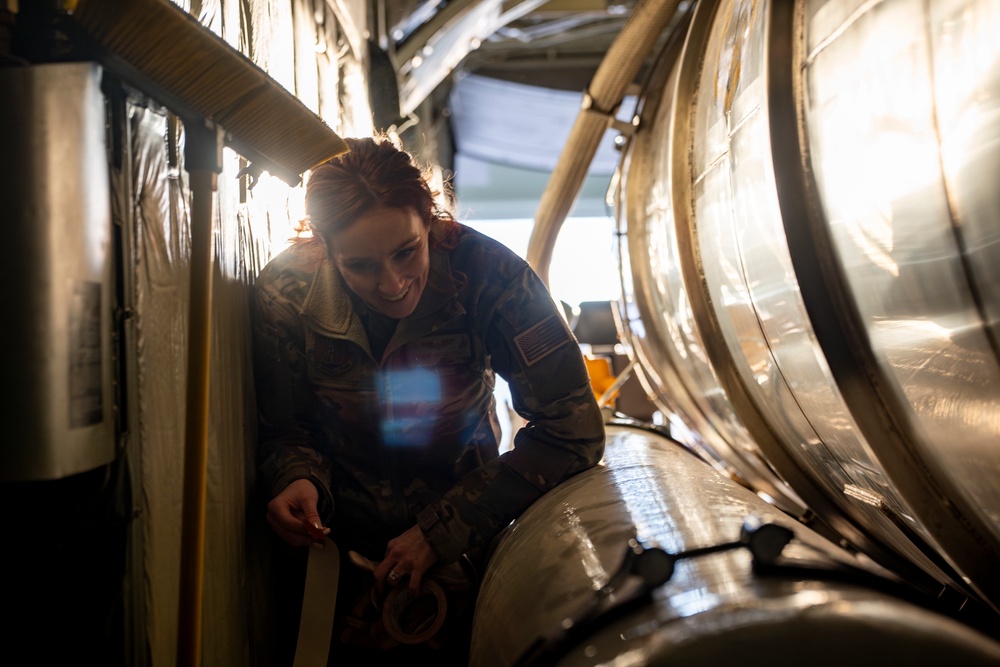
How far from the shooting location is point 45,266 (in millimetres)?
700

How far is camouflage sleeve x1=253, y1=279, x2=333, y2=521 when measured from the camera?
1325mm

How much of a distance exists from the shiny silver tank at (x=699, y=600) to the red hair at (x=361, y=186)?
61 centimetres

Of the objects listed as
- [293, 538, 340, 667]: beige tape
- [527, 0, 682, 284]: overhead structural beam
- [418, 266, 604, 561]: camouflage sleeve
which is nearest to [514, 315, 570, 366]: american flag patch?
[418, 266, 604, 561]: camouflage sleeve

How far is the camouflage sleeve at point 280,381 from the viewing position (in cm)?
133

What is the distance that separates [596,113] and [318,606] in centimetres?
161

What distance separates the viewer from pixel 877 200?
2.62 feet

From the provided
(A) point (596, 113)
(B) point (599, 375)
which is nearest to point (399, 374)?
(A) point (596, 113)

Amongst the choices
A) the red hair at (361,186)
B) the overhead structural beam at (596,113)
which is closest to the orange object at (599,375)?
the overhead structural beam at (596,113)

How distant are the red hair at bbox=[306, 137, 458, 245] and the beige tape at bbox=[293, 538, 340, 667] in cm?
55

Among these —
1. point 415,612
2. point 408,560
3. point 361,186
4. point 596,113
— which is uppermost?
point 596,113

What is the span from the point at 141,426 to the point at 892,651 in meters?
0.83

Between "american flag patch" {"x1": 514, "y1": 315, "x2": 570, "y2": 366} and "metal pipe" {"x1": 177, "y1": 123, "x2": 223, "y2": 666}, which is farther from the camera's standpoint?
"american flag patch" {"x1": 514, "y1": 315, "x2": 570, "y2": 366}

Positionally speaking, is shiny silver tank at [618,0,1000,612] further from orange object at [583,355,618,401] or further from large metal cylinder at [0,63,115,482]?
orange object at [583,355,618,401]

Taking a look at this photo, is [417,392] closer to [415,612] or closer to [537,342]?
[537,342]
